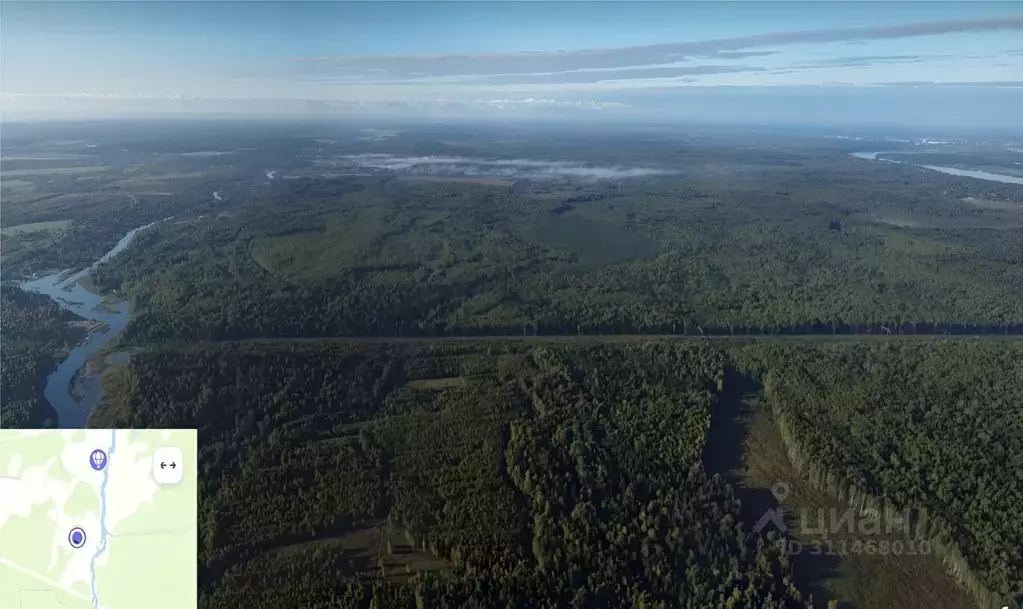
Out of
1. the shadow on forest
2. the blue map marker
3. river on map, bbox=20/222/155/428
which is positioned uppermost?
the blue map marker

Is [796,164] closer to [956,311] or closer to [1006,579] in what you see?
[956,311]

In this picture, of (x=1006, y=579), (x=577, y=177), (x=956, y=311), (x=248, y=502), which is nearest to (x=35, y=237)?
(x=248, y=502)

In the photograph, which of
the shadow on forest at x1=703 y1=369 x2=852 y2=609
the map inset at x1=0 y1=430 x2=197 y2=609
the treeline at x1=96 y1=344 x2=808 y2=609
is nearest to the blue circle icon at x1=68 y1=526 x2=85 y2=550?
the map inset at x1=0 y1=430 x2=197 y2=609

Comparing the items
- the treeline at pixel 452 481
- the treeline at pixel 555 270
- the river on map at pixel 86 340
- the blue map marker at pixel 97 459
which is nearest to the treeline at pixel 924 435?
the treeline at pixel 452 481

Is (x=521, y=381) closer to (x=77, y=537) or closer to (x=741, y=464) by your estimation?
(x=741, y=464)

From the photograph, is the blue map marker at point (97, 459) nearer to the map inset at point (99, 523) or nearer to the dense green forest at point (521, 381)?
the map inset at point (99, 523)

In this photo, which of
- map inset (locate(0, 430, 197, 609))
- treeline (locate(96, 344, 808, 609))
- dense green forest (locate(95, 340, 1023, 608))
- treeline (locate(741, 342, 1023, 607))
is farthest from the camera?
treeline (locate(741, 342, 1023, 607))

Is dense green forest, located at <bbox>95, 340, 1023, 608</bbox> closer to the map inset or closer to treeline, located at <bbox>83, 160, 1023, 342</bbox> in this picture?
treeline, located at <bbox>83, 160, 1023, 342</bbox>
